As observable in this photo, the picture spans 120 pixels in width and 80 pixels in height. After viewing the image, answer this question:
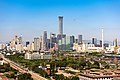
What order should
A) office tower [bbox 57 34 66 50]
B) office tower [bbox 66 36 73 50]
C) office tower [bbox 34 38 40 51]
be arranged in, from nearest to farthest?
office tower [bbox 34 38 40 51]
office tower [bbox 57 34 66 50]
office tower [bbox 66 36 73 50]

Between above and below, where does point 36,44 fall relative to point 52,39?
below

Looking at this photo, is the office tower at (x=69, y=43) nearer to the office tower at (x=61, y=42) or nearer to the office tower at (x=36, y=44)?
the office tower at (x=61, y=42)

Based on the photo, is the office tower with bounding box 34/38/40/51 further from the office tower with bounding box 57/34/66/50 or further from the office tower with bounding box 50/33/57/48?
the office tower with bounding box 57/34/66/50

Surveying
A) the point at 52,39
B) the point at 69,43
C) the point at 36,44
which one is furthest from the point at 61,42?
the point at 36,44

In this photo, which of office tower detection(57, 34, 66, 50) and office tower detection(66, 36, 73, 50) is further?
office tower detection(66, 36, 73, 50)

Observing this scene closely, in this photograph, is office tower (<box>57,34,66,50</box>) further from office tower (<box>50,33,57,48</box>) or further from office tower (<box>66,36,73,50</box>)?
office tower (<box>50,33,57,48</box>)

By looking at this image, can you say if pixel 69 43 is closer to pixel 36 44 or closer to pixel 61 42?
pixel 61 42

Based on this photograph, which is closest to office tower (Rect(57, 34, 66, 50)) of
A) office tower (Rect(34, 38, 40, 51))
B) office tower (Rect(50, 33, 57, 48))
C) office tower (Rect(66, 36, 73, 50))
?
office tower (Rect(66, 36, 73, 50))

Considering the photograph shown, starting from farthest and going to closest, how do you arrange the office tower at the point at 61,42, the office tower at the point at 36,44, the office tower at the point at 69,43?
the office tower at the point at 69,43
the office tower at the point at 61,42
the office tower at the point at 36,44

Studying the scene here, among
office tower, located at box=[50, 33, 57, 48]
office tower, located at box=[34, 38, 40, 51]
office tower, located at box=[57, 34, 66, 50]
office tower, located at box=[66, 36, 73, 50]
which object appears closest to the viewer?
office tower, located at box=[34, 38, 40, 51]

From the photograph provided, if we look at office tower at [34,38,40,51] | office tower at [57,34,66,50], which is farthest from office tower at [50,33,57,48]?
office tower at [34,38,40,51]

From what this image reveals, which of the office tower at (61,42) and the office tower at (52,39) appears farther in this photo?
the office tower at (52,39)

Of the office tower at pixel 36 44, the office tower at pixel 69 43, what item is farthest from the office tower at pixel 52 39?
the office tower at pixel 36 44
